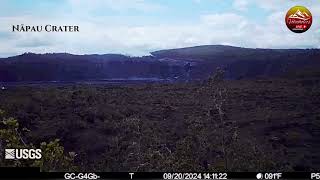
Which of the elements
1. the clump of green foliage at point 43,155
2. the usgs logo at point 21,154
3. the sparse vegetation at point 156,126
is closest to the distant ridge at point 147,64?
the sparse vegetation at point 156,126

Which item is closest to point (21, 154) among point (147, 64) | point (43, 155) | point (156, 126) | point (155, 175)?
point (43, 155)

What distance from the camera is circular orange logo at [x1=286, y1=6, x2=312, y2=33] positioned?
17.7 ft

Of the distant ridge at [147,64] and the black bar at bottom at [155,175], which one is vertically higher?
the distant ridge at [147,64]

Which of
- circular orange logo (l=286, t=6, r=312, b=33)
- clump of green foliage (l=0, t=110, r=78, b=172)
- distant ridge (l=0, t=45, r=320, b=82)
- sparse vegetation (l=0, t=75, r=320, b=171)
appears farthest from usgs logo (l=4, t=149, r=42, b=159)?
circular orange logo (l=286, t=6, r=312, b=33)

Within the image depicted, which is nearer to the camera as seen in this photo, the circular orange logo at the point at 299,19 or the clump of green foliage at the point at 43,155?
the clump of green foliage at the point at 43,155

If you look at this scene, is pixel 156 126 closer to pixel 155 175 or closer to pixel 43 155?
pixel 155 175

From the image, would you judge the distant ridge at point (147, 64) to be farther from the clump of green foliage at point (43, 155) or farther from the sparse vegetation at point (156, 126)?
the clump of green foliage at point (43, 155)

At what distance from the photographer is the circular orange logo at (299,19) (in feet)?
17.7

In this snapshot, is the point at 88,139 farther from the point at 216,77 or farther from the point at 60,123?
the point at 216,77

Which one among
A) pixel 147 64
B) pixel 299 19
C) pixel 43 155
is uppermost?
pixel 299 19

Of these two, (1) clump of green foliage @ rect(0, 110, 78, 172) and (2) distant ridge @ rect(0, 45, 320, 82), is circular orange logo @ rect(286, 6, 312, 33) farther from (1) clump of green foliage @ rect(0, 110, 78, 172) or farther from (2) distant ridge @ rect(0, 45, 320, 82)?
(1) clump of green foliage @ rect(0, 110, 78, 172)

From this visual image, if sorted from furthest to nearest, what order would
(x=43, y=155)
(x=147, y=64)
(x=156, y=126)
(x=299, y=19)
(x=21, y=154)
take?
(x=147, y=64), (x=156, y=126), (x=299, y=19), (x=43, y=155), (x=21, y=154)

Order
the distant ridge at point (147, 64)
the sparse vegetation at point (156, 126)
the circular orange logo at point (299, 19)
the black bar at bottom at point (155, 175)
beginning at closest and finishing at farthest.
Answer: the black bar at bottom at point (155, 175) → the circular orange logo at point (299, 19) → the sparse vegetation at point (156, 126) → the distant ridge at point (147, 64)

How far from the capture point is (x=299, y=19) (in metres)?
5.46
